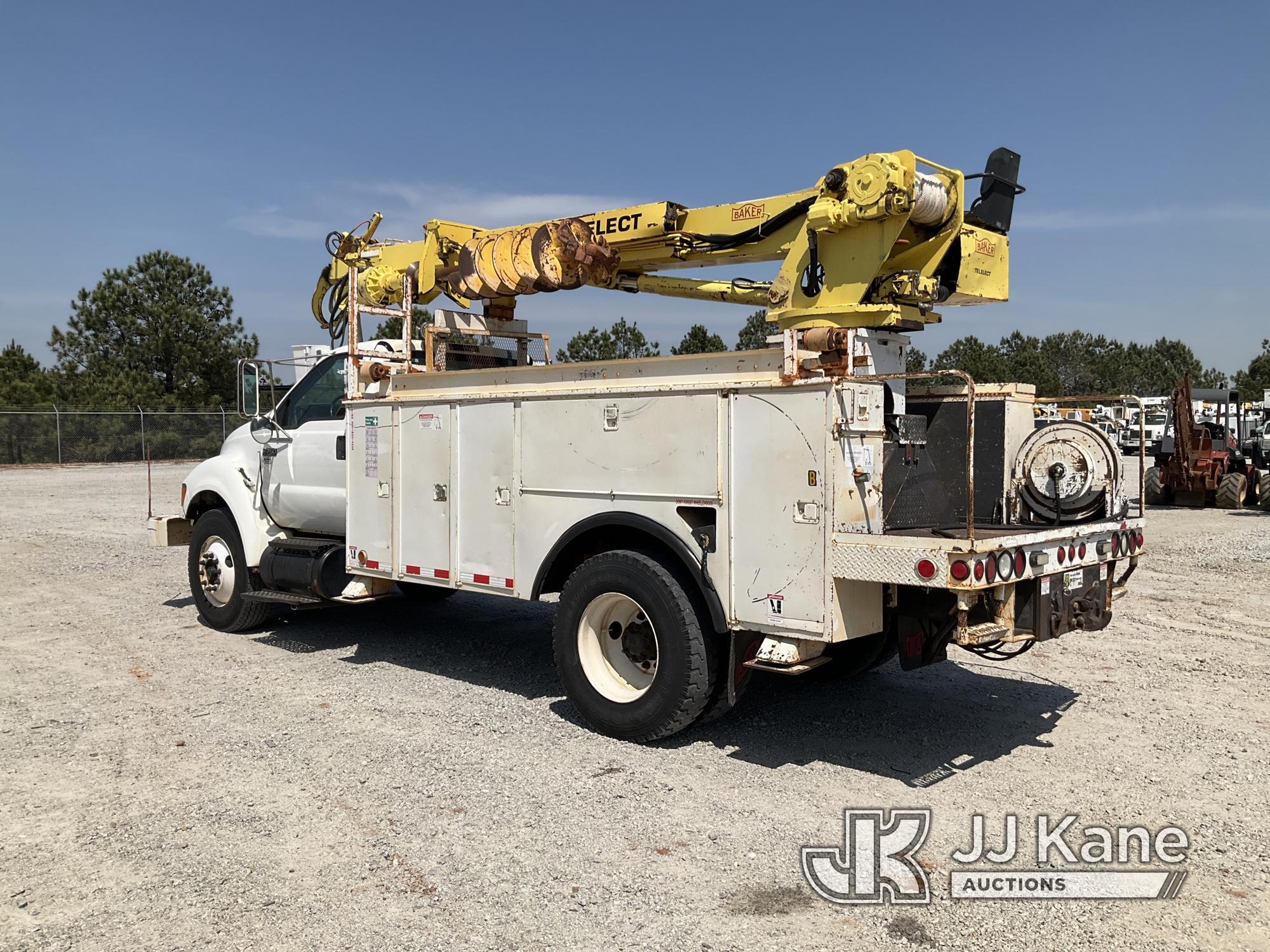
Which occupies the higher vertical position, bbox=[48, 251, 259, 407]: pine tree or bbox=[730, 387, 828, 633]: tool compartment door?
bbox=[48, 251, 259, 407]: pine tree

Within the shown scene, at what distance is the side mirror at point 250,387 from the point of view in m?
8.33

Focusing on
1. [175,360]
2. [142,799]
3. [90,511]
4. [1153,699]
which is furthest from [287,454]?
[175,360]

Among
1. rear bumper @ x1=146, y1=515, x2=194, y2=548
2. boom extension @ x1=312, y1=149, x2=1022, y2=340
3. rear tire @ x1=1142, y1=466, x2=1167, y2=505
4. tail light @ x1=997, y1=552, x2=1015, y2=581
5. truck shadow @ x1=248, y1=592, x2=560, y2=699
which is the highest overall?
boom extension @ x1=312, y1=149, x2=1022, y2=340

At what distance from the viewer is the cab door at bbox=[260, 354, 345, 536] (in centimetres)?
816

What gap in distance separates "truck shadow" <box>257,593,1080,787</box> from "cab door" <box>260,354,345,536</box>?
42.8 inches

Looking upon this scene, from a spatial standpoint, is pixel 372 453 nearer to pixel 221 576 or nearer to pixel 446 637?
pixel 446 637

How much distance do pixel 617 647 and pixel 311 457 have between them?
3.59 m

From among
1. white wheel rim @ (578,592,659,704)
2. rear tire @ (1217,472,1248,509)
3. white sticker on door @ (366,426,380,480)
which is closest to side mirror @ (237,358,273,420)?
white sticker on door @ (366,426,380,480)

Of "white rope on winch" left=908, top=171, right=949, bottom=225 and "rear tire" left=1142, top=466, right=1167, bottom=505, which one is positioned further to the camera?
"rear tire" left=1142, top=466, right=1167, bottom=505

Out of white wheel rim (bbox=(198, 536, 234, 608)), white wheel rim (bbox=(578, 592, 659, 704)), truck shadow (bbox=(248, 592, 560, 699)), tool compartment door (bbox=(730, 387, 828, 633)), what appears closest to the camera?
tool compartment door (bbox=(730, 387, 828, 633))

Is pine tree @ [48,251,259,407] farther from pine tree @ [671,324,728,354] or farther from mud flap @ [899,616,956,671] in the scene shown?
mud flap @ [899,616,956,671]

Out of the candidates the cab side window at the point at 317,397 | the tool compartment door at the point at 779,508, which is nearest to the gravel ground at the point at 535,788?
the tool compartment door at the point at 779,508

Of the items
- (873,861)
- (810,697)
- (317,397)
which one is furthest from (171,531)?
(873,861)

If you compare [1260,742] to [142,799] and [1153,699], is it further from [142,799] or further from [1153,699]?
[142,799]
